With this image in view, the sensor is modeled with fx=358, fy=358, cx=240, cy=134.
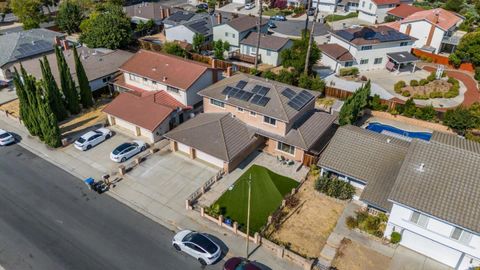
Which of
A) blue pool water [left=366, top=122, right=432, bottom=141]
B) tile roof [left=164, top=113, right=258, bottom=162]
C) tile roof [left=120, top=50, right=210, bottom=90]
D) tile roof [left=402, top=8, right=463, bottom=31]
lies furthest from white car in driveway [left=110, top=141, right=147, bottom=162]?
tile roof [left=402, top=8, right=463, bottom=31]

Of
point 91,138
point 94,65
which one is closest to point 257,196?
point 91,138

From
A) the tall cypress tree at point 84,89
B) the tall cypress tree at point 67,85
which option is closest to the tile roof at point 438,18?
the tall cypress tree at point 84,89

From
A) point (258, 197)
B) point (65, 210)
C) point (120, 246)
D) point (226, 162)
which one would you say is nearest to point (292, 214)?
point (258, 197)

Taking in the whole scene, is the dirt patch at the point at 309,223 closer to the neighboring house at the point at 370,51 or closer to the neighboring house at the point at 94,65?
the neighboring house at the point at 370,51

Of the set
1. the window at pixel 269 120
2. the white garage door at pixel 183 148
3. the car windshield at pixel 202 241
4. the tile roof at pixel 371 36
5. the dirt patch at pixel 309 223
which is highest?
the tile roof at pixel 371 36

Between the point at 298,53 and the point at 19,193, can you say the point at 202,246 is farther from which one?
the point at 298,53

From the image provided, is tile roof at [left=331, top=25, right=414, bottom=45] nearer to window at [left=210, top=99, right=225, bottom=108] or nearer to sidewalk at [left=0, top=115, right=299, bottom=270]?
window at [left=210, top=99, right=225, bottom=108]

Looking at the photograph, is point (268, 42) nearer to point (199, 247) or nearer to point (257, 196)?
point (257, 196)
